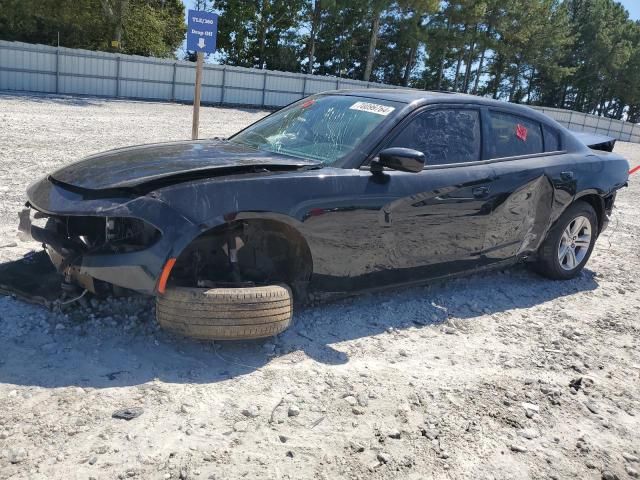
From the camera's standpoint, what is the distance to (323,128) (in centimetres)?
423

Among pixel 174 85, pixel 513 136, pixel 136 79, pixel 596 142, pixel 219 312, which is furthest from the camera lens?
pixel 174 85

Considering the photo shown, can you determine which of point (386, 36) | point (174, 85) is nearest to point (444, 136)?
point (174, 85)

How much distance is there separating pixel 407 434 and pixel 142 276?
1587mm

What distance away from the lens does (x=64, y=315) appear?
3578 millimetres

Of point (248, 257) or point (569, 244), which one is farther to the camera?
point (569, 244)

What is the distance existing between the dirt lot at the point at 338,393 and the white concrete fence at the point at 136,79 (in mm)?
21370

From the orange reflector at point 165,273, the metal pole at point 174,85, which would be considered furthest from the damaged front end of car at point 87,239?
the metal pole at point 174,85

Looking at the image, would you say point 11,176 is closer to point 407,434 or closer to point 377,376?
point 377,376

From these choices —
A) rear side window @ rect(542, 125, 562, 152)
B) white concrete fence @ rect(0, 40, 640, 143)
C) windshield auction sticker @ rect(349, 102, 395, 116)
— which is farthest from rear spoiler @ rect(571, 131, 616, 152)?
white concrete fence @ rect(0, 40, 640, 143)

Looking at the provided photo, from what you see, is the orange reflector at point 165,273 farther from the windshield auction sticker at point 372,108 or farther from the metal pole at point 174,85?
the metal pole at point 174,85

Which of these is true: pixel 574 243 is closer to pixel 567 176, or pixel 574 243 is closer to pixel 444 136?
pixel 567 176

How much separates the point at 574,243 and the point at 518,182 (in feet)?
4.16

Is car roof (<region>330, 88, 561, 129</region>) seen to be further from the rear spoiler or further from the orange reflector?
the orange reflector

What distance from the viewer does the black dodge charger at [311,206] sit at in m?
3.19
